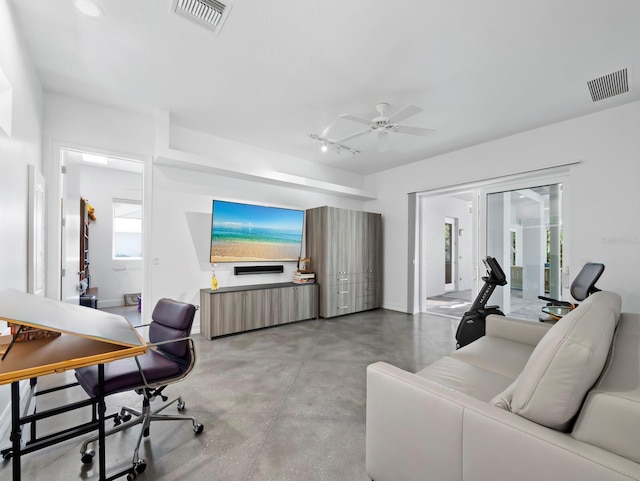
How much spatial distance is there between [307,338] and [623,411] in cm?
349

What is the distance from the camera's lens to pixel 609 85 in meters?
3.02

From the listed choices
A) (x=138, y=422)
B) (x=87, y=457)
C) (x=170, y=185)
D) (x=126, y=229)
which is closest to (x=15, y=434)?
(x=87, y=457)

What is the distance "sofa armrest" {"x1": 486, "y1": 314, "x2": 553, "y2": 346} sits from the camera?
230 centimetres

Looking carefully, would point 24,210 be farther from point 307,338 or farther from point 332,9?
point 307,338

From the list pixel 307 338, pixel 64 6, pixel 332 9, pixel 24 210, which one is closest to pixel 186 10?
pixel 64 6

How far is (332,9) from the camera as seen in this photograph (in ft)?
6.89

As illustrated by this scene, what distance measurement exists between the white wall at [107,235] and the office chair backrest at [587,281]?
7.45 m

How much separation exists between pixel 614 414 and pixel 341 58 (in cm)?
287

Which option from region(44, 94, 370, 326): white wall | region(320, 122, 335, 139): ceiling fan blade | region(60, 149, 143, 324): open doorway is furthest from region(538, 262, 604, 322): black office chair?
region(60, 149, 143, 324): open doorway

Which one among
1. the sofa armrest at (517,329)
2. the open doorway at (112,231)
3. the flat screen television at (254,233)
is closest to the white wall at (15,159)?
the flat screen television at (254,233)

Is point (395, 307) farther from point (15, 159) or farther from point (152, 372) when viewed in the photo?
point (15, 159)

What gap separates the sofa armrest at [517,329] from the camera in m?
2.30

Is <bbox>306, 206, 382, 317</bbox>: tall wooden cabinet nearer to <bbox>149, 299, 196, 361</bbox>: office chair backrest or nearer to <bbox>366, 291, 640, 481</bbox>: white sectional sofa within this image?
<bbox>149, 299, 196, 361</bbox>: office chair backrest

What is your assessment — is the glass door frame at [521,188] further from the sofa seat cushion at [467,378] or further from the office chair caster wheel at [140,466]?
the office chair caster wheel at [140,466]
